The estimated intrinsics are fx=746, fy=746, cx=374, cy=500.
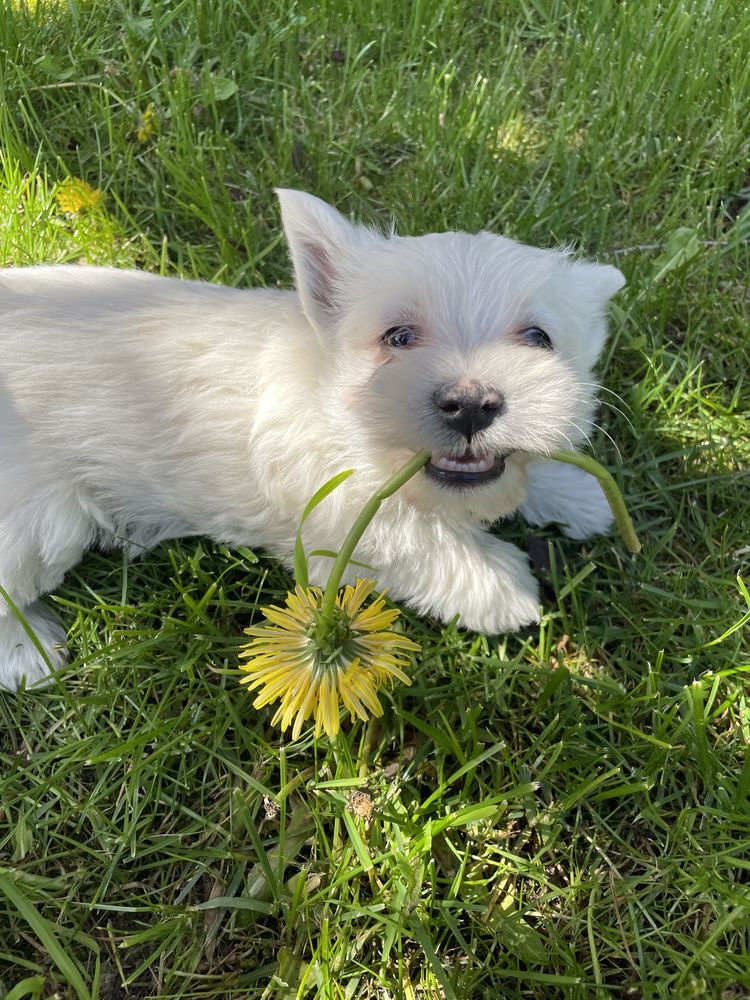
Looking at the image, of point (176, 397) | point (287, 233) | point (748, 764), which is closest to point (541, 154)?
point (287, 233)

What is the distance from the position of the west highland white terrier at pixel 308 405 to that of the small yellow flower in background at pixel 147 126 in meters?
1.33

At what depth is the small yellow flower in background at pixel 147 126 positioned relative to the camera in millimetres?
3371

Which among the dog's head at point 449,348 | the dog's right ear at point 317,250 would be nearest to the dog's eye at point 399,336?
the dog's head at point 449,348

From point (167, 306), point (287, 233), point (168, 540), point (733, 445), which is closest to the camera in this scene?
point (287, 233)

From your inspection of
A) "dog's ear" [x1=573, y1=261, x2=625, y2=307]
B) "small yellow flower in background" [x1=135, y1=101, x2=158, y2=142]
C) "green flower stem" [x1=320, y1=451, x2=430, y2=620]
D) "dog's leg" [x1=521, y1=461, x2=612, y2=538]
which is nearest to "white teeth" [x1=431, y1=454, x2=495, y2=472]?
"green flower stem" [x1=320, y1=451, x2=430, y2=620]

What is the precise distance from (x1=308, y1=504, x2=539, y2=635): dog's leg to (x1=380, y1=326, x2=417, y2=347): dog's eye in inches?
18.3

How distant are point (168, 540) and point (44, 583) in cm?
43

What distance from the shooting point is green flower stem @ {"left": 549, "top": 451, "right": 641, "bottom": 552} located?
1783mm

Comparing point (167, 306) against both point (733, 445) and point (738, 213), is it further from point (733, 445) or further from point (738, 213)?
point (738, 213)

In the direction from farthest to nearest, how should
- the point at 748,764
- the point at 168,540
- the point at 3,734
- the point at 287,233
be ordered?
the point at 168,540 < the point at 3,734 < the point at 748,764 < the point at 287,233

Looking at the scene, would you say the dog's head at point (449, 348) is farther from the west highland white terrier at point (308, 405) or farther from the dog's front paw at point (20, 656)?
the dog's front paw at point (20, 656)

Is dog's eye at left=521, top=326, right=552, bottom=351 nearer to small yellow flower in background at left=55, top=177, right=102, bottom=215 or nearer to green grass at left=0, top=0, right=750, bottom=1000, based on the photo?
green grass at left=0, top=0, right=750, bottom=1000

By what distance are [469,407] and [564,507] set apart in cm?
117

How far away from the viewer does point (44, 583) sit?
251cm
